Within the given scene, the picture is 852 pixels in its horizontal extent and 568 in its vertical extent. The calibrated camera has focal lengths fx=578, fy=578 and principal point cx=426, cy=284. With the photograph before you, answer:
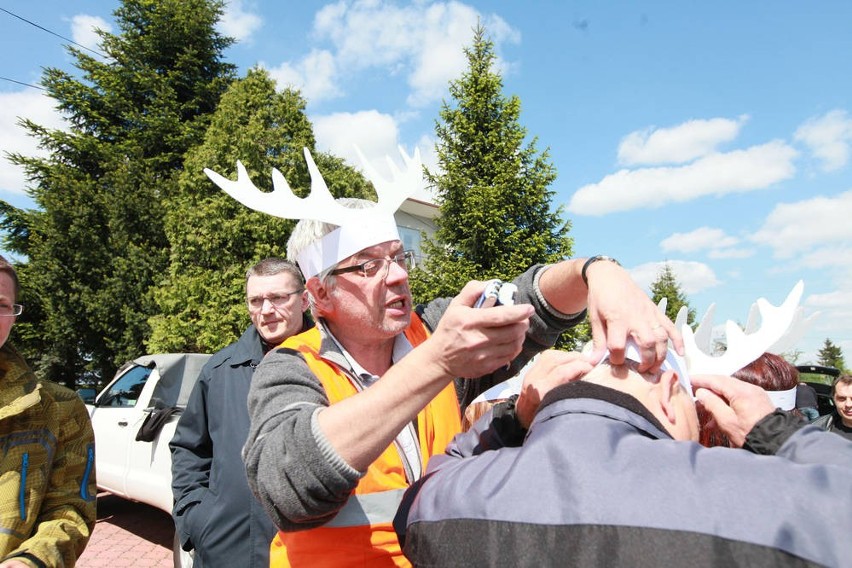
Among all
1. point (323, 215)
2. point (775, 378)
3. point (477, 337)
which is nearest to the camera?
point (477, 337)

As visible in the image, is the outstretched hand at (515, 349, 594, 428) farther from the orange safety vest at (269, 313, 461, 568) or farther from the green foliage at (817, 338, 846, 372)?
the green foliage at (817, 338, 846, 372)

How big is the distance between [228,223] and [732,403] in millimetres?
11102

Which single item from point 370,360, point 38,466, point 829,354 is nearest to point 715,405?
point 370,360

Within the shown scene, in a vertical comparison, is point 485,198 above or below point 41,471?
above

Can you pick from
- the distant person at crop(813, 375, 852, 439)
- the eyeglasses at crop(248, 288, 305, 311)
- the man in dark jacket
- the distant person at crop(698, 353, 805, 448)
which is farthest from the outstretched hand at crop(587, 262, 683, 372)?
the distant person at crop(813, 375, 852, 439)

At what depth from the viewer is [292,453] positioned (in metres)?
1.13

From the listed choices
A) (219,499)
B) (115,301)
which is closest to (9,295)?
(219,499)

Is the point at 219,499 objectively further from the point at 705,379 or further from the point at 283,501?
the point at 705,379

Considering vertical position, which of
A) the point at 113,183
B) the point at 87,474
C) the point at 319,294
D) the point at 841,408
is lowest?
the point at 841,408

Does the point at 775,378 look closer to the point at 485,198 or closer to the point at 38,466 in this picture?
the point at 38,466

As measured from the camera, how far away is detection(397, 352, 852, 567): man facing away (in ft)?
2.41

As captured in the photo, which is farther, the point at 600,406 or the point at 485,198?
the point at 485,198

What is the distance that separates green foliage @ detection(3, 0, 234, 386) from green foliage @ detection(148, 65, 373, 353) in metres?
4.09

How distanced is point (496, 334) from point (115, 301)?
16334 mm
